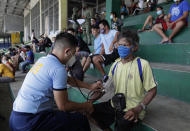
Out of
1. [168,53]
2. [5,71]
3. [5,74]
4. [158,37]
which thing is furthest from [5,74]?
[168,53]

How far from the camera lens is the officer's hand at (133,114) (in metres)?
1.30

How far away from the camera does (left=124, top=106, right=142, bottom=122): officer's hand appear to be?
1.30 m

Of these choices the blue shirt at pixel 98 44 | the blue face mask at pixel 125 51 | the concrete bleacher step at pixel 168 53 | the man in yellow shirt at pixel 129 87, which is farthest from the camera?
the blue shirt at pixel 98 44

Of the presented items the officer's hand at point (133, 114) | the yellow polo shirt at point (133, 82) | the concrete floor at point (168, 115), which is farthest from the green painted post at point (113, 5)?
the officer's hand at point (133, 114)

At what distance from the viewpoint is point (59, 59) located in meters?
1.38

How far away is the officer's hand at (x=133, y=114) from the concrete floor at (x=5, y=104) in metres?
1.86

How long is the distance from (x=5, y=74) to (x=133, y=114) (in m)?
5.03

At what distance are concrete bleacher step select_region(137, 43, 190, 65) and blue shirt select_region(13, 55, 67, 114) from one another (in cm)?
228

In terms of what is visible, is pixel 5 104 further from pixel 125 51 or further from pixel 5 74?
pixel 125 51

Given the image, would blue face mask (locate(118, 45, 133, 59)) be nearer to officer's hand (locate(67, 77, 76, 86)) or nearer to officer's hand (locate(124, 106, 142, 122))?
officer's hand (locate(124, 106, 142, 122))

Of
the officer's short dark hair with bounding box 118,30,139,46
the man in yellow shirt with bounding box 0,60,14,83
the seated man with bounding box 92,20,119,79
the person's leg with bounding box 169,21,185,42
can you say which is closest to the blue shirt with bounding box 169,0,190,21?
the person's leg with bounding box 169,21,185,42

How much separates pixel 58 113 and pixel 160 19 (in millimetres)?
3586

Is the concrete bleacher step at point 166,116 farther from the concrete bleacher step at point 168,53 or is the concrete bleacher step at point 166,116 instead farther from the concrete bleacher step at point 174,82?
the concrete bleacher step at point 168,53

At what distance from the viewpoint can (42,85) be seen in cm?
126
